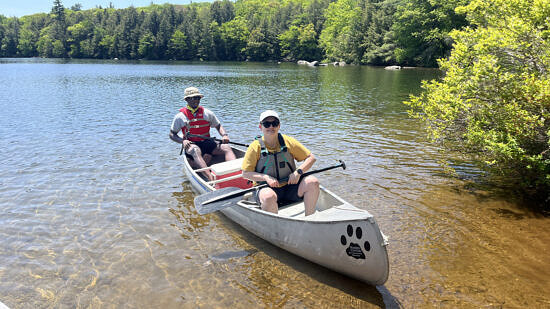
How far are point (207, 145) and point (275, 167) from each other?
14.8ft

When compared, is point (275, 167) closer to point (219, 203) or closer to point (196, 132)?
point (219, 203)

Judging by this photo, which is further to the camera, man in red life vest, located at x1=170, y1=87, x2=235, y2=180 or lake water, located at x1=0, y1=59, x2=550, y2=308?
man in red life vest, located at x1=170, y1=87, x2=235, y2=180

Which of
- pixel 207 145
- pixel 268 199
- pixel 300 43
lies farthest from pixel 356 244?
→ pixel 300 43

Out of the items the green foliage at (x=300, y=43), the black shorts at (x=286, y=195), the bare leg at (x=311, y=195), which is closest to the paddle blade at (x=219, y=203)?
the black shorts at (x=286, y=195)

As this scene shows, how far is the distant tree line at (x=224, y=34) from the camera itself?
264ft

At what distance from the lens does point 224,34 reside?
421 ft

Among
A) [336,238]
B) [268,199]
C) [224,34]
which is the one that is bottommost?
[336,238]

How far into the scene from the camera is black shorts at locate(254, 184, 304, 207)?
680 centimetres

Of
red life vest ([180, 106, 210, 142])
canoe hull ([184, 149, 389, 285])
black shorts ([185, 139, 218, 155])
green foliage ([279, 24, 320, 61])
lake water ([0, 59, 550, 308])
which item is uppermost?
green foliage ([279, 24, 320, 61])

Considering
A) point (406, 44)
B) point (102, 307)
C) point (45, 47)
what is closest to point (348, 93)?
point (102, 307)

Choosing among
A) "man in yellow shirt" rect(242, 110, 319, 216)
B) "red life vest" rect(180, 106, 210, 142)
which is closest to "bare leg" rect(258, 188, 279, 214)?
"man in yellow shirt" rect(242, 110, 319, 216)

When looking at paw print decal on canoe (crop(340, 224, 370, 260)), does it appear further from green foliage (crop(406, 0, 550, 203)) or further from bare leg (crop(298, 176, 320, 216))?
green foliage (crop(406, 0, 550, 203))

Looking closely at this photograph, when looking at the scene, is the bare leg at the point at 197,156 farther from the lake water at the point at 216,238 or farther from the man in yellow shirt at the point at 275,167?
the man in yellow shirt at the point at 275,167

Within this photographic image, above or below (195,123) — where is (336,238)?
below
